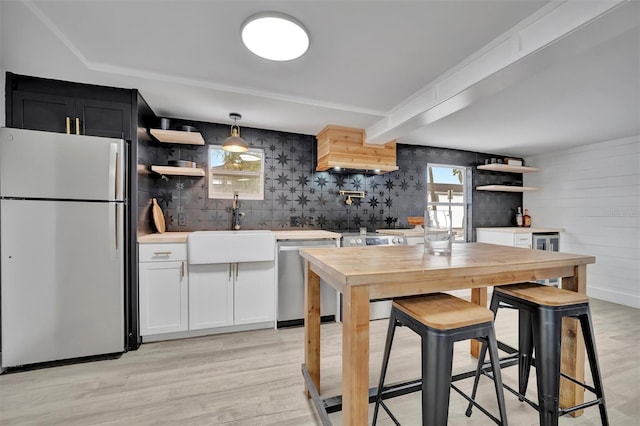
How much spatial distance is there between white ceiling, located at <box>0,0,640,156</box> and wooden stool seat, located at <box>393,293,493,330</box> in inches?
58.7

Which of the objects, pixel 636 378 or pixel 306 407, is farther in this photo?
Result: pixel 636 378

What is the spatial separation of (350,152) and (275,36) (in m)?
1.92

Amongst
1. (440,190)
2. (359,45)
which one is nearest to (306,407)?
(359,45)

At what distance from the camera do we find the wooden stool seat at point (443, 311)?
106 cm

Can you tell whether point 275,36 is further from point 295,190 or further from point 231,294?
point 231,294

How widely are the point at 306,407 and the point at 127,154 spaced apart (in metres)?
2.49

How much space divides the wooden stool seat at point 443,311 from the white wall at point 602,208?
14.0 ft

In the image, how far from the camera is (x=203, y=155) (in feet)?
10.6

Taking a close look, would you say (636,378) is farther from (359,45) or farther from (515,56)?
(359,45)

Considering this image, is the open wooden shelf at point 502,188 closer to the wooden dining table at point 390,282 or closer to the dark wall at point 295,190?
the dark wall at point 295,190

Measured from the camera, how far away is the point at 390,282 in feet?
3.76

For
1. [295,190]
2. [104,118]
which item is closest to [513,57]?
[295,190]

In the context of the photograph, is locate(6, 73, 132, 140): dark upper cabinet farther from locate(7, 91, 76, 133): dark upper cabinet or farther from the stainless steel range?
the stainless steel range

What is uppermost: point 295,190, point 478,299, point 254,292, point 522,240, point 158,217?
point 295,190
